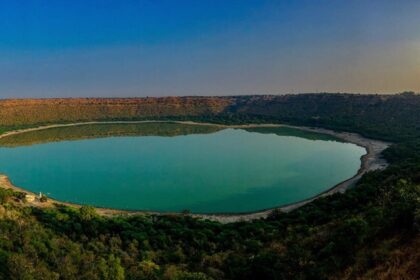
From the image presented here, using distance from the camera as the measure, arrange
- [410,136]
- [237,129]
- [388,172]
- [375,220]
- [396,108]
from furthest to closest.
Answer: [237,129] → [396,108] → [410,136] → [388,172] → [375,220]

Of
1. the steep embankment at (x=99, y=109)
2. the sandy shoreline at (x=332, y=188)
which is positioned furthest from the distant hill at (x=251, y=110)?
the sandy shoreline at (x=332, y=188)

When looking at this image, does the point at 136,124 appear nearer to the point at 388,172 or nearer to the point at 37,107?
the point at 37,107

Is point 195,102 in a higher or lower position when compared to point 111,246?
higher

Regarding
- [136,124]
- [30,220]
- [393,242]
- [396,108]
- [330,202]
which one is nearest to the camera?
[393,242]

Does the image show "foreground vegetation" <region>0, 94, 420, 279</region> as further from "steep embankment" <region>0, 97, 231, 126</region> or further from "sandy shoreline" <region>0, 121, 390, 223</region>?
"steep embankment" <region>0, 97, 231, 126</region>

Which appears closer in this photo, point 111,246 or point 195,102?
point 111,246

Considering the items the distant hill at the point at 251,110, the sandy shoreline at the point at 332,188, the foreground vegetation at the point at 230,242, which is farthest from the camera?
the distant hill at the point at 251,110

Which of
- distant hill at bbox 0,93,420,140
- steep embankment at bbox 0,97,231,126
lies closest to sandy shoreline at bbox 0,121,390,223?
distant hill at bbox 0,93,420,140

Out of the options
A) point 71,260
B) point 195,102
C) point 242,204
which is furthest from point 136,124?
point 71,260

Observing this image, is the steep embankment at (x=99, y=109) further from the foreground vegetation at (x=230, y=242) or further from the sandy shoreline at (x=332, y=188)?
the foreground vegetation at (x=230, y=242)
